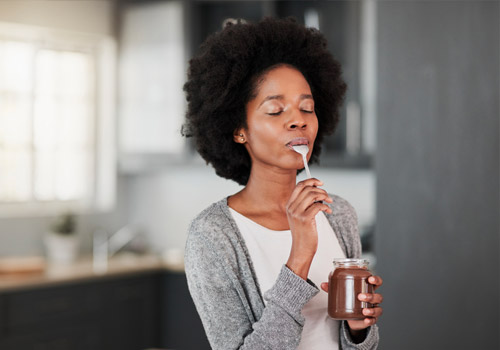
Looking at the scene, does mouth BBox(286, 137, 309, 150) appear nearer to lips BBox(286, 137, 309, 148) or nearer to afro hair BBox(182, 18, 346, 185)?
lips BBox(286, 137, 309, 148)

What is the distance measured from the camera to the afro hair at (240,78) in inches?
59.9

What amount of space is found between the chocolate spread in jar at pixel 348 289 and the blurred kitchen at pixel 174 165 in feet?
5.11

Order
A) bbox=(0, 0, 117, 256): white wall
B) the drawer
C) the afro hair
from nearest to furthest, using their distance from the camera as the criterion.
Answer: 1. the afro hair
2. the drawer
3. bbox=(0, 0, 117, 256): white wall

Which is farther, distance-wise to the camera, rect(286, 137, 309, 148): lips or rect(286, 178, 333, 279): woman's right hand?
rect(286, 137, 309, 148): lips

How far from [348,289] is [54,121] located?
12.9ft

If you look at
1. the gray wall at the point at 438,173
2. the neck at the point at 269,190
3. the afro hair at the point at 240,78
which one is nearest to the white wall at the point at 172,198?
the gray wall at the point at 438,173

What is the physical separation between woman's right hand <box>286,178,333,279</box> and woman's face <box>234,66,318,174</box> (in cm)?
13

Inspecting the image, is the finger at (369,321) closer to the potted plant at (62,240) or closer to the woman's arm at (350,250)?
the woman's arm at (350,250)

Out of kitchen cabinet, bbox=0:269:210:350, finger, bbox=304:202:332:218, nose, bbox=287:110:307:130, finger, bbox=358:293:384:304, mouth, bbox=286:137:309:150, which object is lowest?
kitchen cabinet, bbox=0:269:210:350

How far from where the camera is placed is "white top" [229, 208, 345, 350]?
4.73ft

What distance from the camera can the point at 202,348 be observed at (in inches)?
173

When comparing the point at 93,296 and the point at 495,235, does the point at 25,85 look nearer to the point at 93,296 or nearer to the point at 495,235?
the point at 93,296

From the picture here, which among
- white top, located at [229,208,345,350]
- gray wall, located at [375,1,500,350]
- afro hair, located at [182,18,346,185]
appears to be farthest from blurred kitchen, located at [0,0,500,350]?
white top, located at [229,208,345,350]

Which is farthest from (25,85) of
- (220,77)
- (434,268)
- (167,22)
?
(220,77)
